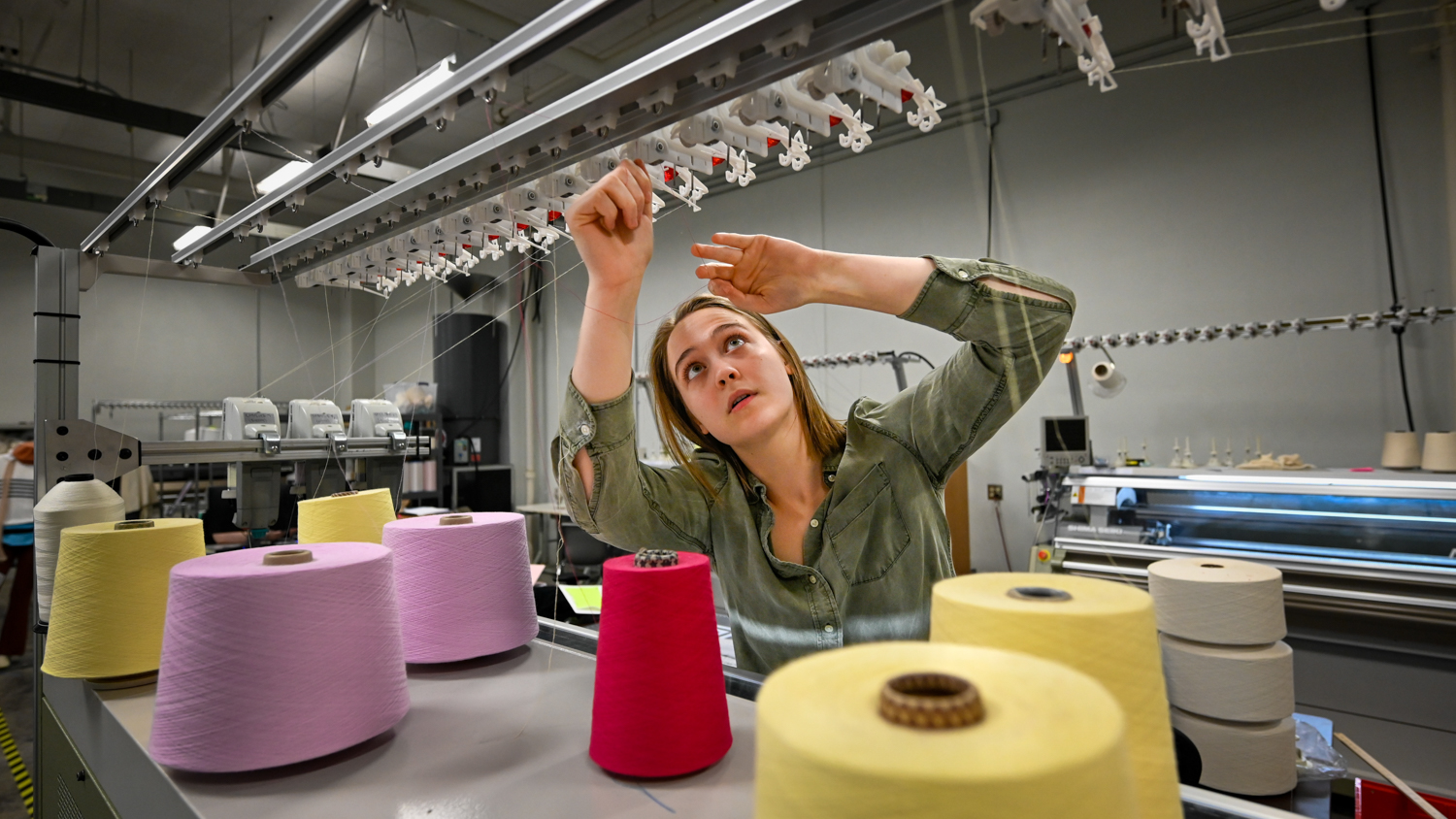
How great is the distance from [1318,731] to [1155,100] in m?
3.04

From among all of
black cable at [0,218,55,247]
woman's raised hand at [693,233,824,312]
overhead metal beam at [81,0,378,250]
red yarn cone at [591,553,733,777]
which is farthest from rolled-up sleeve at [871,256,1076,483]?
black cable at [0,218,55,247]

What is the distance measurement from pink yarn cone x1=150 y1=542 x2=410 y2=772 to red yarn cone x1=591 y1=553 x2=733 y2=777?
1.04 feet

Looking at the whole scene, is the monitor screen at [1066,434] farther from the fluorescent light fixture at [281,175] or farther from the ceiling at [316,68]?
the fluorescent light fixture at [281,175]

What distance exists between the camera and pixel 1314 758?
1.39m

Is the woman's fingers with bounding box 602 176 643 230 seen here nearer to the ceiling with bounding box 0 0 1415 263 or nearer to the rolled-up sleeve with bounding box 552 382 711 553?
the rolled-up sleeve with bounding box 552 382 711 553

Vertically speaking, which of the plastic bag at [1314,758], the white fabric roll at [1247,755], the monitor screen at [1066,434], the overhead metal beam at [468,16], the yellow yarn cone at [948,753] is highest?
the overhead metal beam at [468,16]

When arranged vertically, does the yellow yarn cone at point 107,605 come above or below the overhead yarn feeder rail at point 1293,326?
below

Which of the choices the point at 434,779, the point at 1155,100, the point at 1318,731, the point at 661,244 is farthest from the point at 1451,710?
the point at 661,244

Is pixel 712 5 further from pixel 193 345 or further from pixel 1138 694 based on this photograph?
pixel 193 345

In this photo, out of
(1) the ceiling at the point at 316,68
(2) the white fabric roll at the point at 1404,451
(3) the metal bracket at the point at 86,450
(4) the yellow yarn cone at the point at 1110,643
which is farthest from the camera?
(1) the ceiling at the point at 316,68

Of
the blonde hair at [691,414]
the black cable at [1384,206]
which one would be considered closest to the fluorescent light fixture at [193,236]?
the blonde hair at [691,414]

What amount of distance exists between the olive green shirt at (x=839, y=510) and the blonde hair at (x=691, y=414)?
2 cm

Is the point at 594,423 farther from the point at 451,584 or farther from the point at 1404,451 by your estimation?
the point at 1404,451

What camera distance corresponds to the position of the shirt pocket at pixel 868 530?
Answer: 106 cm
